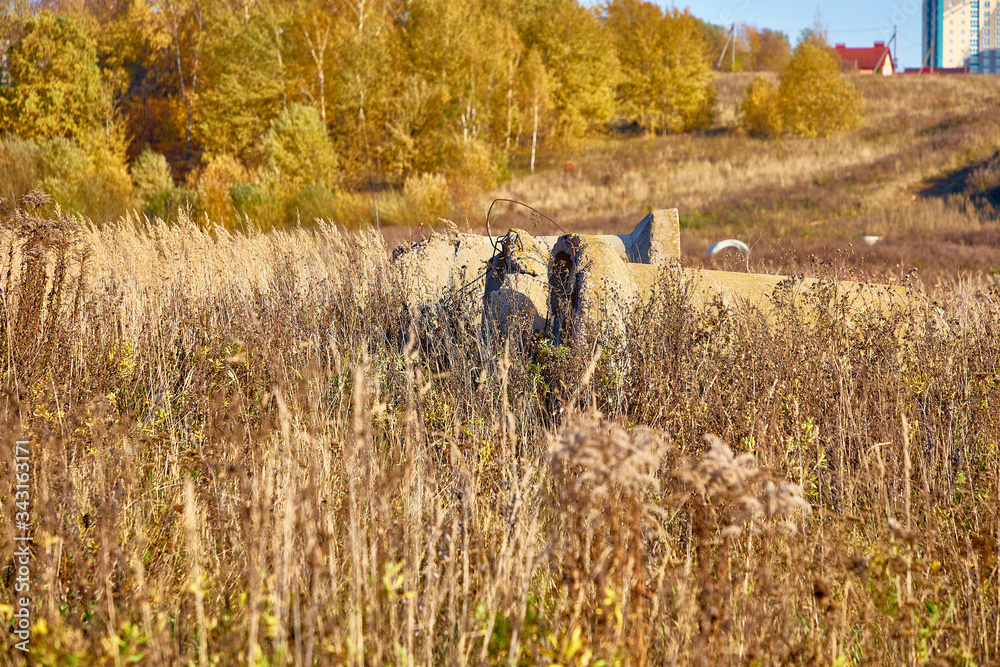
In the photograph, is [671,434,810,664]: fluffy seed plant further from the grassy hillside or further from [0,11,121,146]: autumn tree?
[0,11,121,146]: autumn tree

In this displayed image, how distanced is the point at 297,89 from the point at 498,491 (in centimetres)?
2906

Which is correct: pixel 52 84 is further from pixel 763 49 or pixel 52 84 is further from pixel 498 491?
pixel 763 49

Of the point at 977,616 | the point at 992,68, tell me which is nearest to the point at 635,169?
the point at 977,616

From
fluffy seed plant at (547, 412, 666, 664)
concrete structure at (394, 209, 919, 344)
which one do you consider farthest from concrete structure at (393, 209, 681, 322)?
fluffy seed plant at (547, 412, 666, 664)

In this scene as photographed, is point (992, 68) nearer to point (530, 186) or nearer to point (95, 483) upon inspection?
point (530, 186)

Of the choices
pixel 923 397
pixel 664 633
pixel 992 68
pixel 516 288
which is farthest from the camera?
pixel 992 68

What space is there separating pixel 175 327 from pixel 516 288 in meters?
2.37

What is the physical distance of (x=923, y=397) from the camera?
340 cm

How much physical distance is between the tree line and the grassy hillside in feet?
11.8

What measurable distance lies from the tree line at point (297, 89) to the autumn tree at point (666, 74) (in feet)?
12.2

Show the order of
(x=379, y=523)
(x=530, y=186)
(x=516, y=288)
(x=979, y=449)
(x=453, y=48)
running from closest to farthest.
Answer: (x=379, y=523) → (x=979, y=449) → (x=516, y=288) → (x=453, y=48) → (x=530, y=186)

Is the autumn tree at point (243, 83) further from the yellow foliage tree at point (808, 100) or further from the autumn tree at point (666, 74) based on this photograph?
the yellow foliage tree at point (808, 100)

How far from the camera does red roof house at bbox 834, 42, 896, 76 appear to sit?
72625 mm

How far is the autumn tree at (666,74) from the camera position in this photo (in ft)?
127
